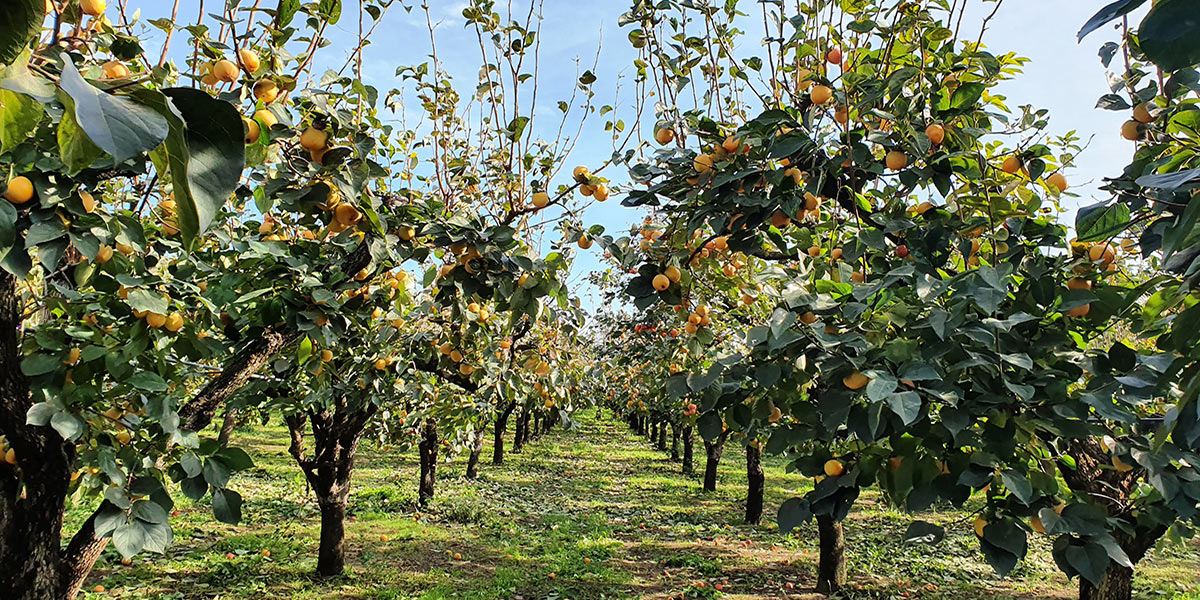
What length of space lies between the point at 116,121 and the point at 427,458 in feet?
41.6

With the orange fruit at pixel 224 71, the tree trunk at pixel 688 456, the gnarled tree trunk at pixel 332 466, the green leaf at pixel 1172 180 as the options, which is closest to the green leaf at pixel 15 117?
the green leaf at pixel 1172 180

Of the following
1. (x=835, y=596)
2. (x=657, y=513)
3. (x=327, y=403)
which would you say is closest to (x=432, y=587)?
(x=327, y=403)

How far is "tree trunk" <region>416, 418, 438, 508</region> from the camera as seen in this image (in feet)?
40.0

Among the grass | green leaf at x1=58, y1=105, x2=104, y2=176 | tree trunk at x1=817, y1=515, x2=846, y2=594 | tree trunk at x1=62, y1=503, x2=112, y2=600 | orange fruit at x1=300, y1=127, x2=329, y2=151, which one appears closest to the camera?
green leaf at x1=58, y1=105, x2=104, y2=176

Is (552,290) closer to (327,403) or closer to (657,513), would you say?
(327,403)

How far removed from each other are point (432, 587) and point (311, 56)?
680 cm

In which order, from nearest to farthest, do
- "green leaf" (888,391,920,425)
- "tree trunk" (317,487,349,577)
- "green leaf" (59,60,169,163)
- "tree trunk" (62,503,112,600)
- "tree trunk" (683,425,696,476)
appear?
"green leaf" (59,60,169,163) < "green leaf" (888,391,920,425) < "tree trunk" (62,503,112,600) < "tree trunk" (317,487,349,577) < "tree trunk" (683,425,696,476)

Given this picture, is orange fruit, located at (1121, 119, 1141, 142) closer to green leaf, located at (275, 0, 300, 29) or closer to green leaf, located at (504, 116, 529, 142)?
green leaf, located at (504, 116, 529, 142)

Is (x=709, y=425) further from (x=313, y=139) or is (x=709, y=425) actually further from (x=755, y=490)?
(x=755, y=490)

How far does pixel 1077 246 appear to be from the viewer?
2637 millimetres

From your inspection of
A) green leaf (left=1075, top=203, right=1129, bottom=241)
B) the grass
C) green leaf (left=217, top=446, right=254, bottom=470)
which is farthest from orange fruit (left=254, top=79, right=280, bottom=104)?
the grass

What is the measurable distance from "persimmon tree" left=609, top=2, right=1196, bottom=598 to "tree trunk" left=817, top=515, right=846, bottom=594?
5.32 metres

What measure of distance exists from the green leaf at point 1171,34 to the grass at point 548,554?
7.44 m

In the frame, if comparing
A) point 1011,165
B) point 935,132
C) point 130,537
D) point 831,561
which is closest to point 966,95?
point 935,132
